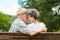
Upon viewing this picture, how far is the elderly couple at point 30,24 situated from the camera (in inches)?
119

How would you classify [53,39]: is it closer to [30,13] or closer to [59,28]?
[30,13]

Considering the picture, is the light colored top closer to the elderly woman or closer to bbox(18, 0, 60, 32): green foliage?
the elderly woman

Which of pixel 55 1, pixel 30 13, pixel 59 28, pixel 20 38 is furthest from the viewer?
pixel 59 28

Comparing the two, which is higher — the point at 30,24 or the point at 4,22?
the point at 30,24

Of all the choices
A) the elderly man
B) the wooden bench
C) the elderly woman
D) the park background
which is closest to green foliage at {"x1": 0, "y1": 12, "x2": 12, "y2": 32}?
the park background

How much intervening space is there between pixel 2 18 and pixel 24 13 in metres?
3.95

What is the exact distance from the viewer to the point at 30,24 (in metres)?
3.09

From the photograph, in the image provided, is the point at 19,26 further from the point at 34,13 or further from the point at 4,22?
the point at 4,22

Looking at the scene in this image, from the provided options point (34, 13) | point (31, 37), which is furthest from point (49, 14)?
point (31, 37)

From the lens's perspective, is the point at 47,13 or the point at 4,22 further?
the point at 4,22

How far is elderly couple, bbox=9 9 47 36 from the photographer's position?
9.89 ft

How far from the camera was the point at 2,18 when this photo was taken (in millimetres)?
7184

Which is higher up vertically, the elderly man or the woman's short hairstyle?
the woman's short hairstyle

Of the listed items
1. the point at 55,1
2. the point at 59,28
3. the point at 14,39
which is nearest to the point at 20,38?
the point at 14,39
